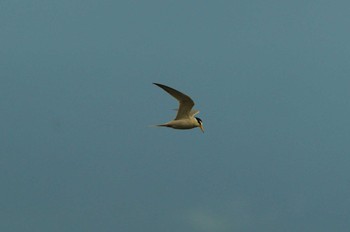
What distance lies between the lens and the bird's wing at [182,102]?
41.0 metres

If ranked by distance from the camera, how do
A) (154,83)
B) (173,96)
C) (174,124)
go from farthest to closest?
(174,124)
(173,96)
(154,83)

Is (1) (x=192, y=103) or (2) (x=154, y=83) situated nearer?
(2) (x=154, y=83)

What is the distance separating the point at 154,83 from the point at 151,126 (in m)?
6.76

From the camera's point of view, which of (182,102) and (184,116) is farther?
(184,116)

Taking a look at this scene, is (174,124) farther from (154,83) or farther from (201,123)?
(154,83)

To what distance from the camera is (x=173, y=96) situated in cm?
4234

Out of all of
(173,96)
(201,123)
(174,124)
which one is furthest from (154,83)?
(201,123)

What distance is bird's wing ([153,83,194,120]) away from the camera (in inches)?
1614

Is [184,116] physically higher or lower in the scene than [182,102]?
lower

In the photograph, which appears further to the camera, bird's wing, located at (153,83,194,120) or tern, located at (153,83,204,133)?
tern, located at (153,83,204,133)

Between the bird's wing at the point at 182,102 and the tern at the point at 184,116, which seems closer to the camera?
the bird's wing at the point at 182,102

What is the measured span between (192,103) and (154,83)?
6.80 meters

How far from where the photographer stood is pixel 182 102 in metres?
43.6

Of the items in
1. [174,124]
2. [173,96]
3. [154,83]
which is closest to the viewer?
[154,83]
